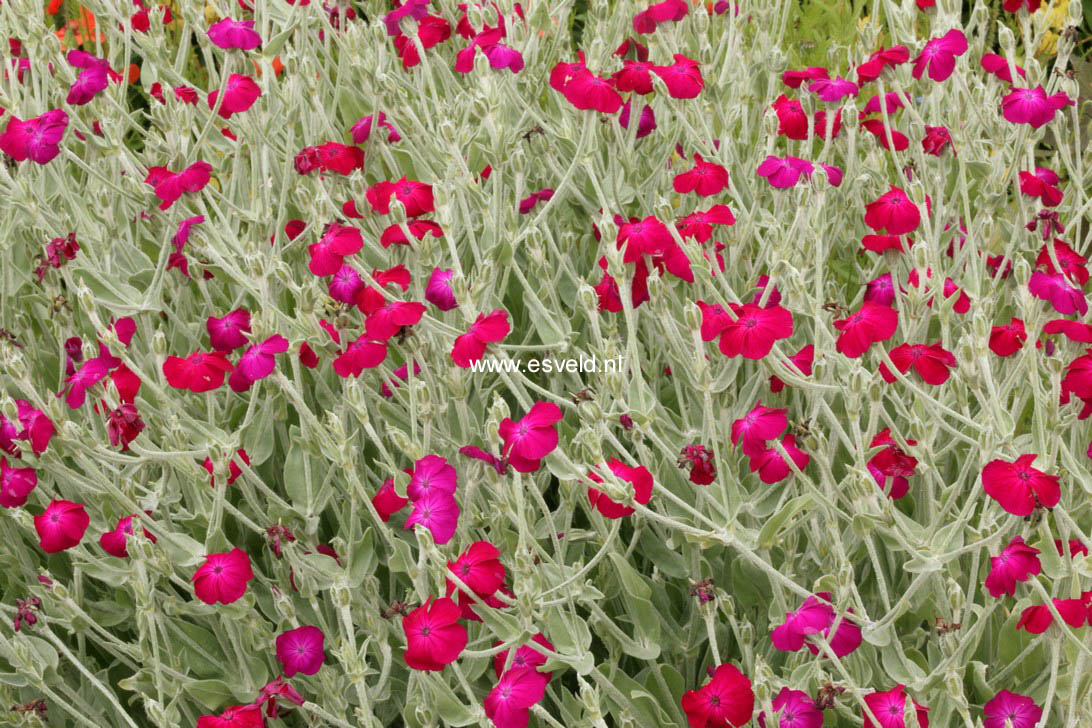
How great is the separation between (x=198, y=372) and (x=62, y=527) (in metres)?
0.25

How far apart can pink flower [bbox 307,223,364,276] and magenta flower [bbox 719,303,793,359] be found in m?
0.50

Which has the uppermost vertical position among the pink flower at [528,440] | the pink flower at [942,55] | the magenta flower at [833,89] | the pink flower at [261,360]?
the pink flower at [942,55]

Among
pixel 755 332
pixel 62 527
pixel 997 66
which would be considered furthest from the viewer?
pixel 997 66

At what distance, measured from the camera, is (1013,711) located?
4.59 ft

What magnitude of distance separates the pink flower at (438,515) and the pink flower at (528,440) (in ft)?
0.30

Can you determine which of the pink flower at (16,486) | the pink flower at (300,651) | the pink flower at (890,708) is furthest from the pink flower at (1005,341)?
the pink flower at (16,486)

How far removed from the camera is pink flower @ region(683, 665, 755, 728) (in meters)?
1.39

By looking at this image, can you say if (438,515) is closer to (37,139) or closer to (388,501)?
(388,501)

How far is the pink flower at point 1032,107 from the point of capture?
64.1 inches

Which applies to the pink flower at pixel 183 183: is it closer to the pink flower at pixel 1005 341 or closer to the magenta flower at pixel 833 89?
the magenta flower at pixel 833 89

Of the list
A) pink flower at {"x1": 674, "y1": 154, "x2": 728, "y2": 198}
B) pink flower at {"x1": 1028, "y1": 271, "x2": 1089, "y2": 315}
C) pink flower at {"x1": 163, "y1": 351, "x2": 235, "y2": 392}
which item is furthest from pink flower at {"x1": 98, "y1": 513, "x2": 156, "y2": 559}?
pink flower at {"x1": 1028, "y1": 271, "x2": 1089, "y2": 315}

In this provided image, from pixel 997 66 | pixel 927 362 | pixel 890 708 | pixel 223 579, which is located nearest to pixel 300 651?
pixel 223 579

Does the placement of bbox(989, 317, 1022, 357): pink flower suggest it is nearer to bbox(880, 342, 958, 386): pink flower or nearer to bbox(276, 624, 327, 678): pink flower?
bbox(880, 342, 958, 386): pink flower

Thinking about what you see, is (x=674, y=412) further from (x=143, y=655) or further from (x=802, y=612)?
(x=143, y=655)
